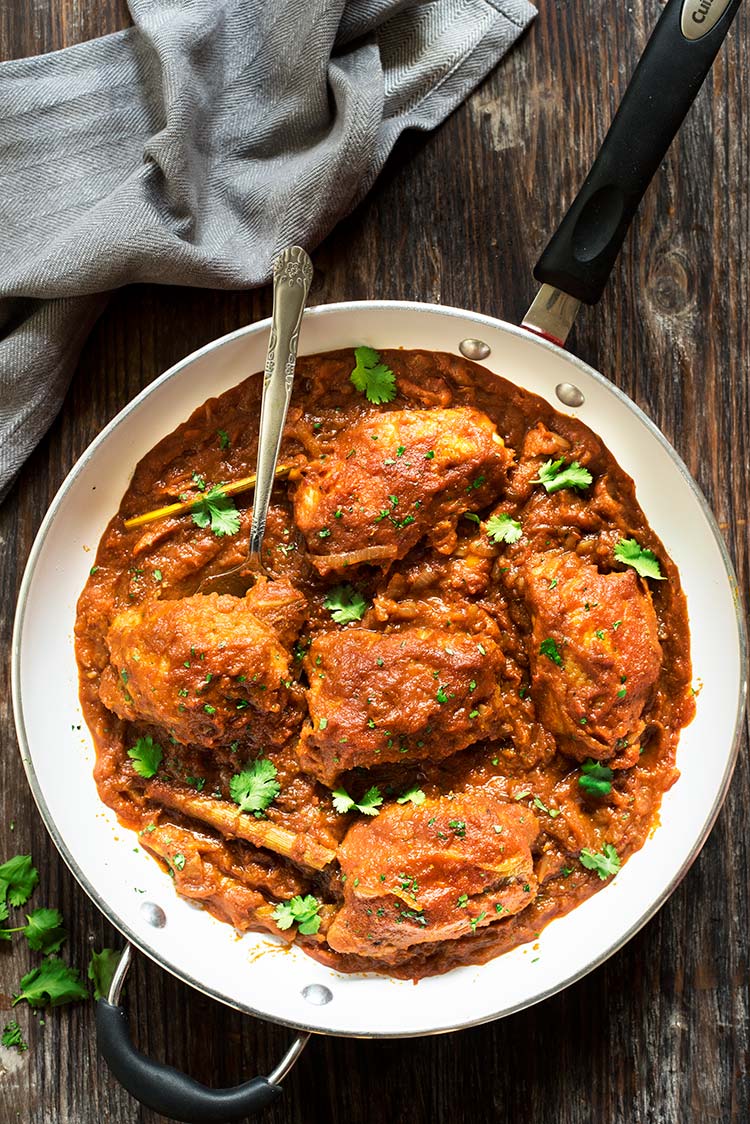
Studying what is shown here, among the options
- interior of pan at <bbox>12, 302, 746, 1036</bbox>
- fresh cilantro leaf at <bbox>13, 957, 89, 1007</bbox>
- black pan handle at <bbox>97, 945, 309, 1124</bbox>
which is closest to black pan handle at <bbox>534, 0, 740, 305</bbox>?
interior of pan at <bbox>12, 302, 746, 1036</bbox>

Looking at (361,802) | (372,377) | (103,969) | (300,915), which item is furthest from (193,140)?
(103,969)

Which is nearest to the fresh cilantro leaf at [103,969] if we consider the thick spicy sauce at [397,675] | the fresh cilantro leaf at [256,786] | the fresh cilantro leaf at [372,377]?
the thick spicy sauce at [397,675]

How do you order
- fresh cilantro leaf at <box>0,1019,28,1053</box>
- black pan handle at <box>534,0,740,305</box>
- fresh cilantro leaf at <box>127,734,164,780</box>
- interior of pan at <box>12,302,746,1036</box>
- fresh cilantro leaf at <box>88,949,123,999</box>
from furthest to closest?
fresh cilantro leaf at <box>0,1019,28,1053</box> < fresh cilantro leaf at <box>88,949,123,999</box> < fresh cilantro leaf at <box>127,734,164,780</box> < interior of pan at <box>12,302,746,1036</box> < black pan handle at <box>534,0,740,305</box>

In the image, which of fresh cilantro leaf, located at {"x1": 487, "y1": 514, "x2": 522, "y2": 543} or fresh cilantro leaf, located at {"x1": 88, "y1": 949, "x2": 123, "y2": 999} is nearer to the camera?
fresh cilantro leaf, located at {"x1": 487, "y1": 514, "x2": 522, "y2": 543}

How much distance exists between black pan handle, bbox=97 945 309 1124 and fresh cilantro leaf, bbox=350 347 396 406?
8.34ft

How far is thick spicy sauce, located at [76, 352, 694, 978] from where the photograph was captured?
3.38 metres

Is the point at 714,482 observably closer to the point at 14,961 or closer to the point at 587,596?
the point at 587,596

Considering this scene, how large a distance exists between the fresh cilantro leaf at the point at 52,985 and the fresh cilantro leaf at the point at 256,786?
1.13 metres

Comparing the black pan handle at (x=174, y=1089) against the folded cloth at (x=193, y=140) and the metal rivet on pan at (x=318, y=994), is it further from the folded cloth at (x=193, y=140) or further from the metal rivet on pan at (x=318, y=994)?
the folded cloth at (x=193, y=140)

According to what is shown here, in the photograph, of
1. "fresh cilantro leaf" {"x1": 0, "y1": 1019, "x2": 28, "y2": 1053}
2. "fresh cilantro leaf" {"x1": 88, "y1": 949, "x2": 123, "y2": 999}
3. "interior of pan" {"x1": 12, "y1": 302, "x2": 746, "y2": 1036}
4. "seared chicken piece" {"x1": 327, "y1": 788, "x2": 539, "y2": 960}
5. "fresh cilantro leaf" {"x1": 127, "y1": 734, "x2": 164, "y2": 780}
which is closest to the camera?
"seared chicken piece" {"x1": 327, "y1": 788, "x2": 539, "y2": 960}

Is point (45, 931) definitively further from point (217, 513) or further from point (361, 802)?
point (217, 513)

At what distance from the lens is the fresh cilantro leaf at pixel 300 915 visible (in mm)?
3672

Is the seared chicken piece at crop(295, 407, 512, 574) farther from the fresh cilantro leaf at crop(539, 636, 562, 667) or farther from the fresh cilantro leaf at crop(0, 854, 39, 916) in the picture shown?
the fresh cilantro leaf at crop(0, 854, 39, 916)

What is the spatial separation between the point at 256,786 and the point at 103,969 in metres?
1.08
